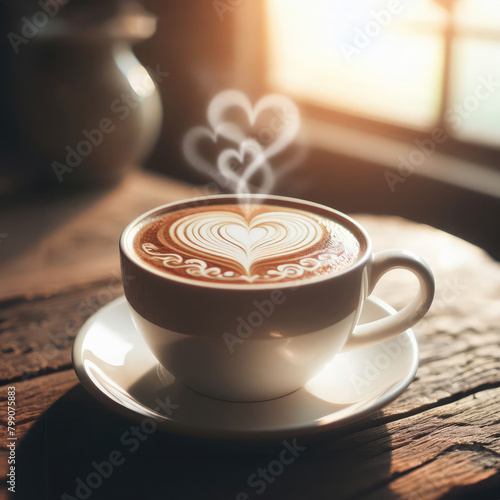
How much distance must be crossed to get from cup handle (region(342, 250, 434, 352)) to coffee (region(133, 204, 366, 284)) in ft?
0.10

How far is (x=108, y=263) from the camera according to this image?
1.04m

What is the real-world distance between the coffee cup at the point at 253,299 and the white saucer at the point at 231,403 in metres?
0.02

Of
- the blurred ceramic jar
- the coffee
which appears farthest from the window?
the coffee

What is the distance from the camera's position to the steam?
261 cm

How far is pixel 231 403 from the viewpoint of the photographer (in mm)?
601

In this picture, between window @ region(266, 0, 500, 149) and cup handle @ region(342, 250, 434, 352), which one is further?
window @ region(266, 0, 500, 149)

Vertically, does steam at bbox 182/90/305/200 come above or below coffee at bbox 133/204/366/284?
below

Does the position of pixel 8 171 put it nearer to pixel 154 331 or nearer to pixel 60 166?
pixel 60 166


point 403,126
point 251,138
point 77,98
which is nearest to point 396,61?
point 403,126

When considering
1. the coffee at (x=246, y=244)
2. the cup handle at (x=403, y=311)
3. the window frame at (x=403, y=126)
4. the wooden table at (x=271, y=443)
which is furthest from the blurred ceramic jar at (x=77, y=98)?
the window frame at (x=403, y=126)

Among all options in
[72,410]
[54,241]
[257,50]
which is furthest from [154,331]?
[257,50]

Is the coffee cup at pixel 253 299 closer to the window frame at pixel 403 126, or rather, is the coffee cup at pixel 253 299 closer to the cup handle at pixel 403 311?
the cup handle at pixel 403 311

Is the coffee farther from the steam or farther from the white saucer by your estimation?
the steam

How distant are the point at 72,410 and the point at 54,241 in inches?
23.3
